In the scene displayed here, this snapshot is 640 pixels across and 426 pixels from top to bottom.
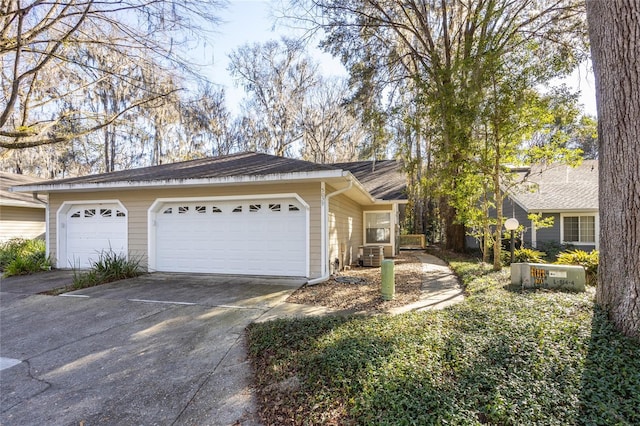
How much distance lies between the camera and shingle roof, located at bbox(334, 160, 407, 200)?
40.2 ft

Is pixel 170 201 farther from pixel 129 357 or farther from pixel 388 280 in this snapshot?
pixel 388 280

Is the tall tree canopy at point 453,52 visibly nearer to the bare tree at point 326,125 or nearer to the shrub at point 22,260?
the bare tree at point 326,125

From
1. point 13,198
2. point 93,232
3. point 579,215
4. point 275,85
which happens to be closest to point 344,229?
point 93,232

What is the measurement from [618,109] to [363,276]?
619 cm

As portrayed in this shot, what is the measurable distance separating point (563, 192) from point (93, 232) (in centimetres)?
1880

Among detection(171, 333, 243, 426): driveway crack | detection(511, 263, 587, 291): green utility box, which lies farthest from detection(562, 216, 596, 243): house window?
detection(171, 333, 243, 426): driveway crack

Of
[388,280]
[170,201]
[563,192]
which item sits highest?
[563,192]

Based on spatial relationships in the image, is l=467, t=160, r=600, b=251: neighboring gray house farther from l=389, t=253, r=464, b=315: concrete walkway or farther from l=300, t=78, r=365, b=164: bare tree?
l=300, t=78, r=365, b=164: bare tree

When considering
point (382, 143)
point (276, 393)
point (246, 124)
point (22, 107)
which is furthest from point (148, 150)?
point (276, 393)

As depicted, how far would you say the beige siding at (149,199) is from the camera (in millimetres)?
7289

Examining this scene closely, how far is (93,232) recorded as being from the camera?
8.90 m

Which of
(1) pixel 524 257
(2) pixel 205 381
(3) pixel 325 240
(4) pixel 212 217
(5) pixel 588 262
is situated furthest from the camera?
(1) pixel 524 257

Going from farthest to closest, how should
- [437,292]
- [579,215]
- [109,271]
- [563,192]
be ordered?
[563,192], [579,215], [109,271], [437,292]

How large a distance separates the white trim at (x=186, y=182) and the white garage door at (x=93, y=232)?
0.84 m
